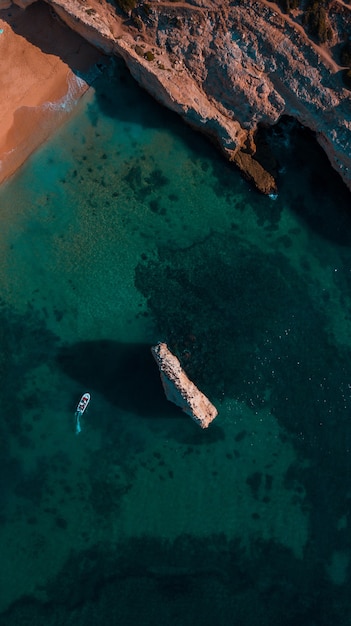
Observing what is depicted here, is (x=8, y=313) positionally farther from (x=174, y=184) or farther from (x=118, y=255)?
(x=174, y=184)

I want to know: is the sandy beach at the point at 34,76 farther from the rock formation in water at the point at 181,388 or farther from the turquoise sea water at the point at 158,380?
the rock formation in water at the point at 181,388

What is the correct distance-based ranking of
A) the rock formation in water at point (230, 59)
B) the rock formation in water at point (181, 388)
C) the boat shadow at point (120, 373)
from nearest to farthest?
the rock formation in water at point (230, 59) < the rock formation in water at point (181, 388) < the boat shadow at point (120, 373)

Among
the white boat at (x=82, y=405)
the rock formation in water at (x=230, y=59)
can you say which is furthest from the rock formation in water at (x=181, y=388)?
the rock formation in water at (x=230, y=59)

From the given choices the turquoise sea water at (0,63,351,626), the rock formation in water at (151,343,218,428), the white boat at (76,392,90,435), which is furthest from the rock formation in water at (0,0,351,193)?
the white boat at (76,392,90,435)

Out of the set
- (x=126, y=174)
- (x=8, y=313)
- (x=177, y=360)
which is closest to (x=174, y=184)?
(x=126, y=174)

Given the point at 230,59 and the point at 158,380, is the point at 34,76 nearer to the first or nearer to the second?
the point at 230,59

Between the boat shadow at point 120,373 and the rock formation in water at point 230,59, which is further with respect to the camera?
the boat shadow at point 120,373
